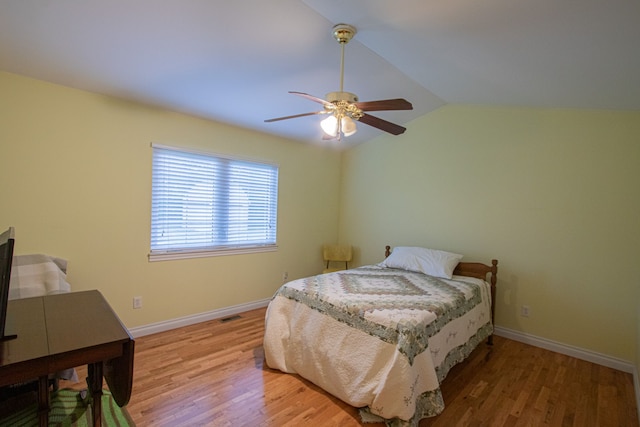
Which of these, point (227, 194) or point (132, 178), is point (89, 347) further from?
point (227, 194)

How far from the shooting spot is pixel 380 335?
196 centimetres

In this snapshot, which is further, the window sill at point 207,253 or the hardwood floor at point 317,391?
the window sill at point 207,253

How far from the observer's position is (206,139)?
3420mm

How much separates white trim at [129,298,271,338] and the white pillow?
1.75 m

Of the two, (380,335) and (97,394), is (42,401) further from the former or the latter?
(380,335)

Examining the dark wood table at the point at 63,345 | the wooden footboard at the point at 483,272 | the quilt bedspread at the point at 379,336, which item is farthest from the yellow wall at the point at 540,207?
the dark wood table at the point at 63,345

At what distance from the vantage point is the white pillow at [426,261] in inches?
128

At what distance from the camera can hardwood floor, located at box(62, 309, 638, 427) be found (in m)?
1.98

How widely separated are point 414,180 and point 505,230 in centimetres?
122

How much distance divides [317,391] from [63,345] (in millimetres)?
1645

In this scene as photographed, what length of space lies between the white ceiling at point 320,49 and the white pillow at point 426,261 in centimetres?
171

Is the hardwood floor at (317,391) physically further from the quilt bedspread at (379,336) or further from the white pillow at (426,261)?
the white pillow at (426,261)

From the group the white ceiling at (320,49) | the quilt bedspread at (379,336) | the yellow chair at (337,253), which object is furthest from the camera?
the yellow chair at (337,253)

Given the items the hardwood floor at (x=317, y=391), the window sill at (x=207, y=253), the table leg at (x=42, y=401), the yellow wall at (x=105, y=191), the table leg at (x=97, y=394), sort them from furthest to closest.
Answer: the window sill at (x=207, y=253) < the yellow wall at (x=105, y=191) < the hardwood floor at (x=317, y=391) < the table leg at (x=97, y=394) < the table leg at (x=42, y=401)
